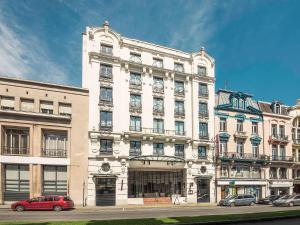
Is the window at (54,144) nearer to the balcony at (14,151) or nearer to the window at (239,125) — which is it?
the balcony at (14,151)

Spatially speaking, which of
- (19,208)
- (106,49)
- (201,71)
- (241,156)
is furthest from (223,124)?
(19,208)

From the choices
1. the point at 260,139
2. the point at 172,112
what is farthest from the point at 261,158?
the point at 172,112

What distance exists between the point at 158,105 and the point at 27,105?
A: 57.0 feet

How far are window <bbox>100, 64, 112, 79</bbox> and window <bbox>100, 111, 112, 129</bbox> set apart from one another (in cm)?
473

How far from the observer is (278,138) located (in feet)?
192

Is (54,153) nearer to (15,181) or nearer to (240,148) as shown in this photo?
(15,181)

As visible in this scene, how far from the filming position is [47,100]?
41750mm

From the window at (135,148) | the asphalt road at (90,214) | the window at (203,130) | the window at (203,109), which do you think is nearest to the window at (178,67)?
the window at (203,109)

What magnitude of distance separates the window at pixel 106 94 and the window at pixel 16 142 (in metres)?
10.2

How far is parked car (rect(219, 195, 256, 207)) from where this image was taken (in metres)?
43.7

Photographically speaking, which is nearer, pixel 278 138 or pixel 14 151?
pixel 14 151

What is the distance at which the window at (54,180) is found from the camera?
40644 millimetres

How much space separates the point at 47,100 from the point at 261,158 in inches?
1339

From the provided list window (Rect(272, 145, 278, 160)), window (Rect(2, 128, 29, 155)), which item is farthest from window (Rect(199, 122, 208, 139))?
window (Rect(2, 128, 29, 155))
